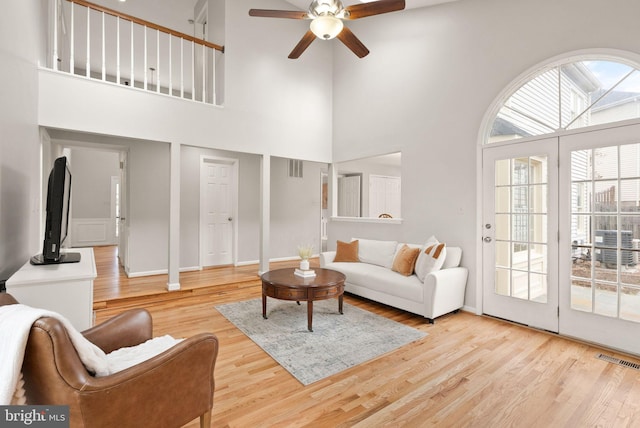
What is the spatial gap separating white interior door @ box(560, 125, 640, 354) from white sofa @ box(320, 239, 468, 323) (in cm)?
102

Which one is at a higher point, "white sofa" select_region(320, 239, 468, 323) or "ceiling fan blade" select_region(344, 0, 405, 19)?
"ceiling fan blade" select_region(344, 0, 405, 19)

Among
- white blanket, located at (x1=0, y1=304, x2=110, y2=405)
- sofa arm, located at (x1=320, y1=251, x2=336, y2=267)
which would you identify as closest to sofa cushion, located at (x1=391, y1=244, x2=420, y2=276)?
sofa arm, located at (x1=320, y1=251, x2=336, y2=267)

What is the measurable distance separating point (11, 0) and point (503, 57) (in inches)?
179

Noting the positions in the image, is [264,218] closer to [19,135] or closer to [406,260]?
[406,260]

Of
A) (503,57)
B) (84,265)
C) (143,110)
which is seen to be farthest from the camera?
(143,110)

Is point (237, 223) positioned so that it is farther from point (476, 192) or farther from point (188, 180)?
point (476, 192)

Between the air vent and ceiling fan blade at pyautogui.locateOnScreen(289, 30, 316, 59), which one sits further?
ceiling fan blade at pyautogui.locateOnScreen(289, 30, 316, 59)

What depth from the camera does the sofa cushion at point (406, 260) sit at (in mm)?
3846

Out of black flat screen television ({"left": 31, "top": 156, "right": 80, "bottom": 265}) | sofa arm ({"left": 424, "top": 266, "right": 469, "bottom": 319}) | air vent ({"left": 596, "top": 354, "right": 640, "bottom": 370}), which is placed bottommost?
air vent ({"left": 596, "top": 354, "right": 640, "bottom": 370})

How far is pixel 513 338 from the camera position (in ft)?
9.92

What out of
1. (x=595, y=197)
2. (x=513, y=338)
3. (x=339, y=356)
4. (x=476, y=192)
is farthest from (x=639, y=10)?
(x=339, y=356)

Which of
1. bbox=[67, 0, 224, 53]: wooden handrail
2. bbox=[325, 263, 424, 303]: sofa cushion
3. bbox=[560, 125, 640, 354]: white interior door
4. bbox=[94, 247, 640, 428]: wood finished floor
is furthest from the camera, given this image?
bbox=[67, 0, 224, 53]: wooden handrail

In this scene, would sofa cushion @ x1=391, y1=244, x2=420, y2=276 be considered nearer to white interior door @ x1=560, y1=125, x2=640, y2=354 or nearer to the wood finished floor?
the wood finished floor

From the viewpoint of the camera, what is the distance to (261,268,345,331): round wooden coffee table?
3143mm
